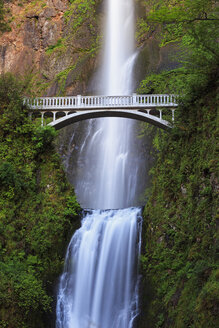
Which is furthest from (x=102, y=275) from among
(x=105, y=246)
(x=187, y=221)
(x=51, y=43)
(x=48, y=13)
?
(x=48, y=13)

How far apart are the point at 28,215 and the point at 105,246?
11.9 ft

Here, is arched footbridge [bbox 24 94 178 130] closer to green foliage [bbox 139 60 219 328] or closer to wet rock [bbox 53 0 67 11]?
green foliage [bbox 139 60 219 328]

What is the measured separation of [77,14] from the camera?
34.0 m

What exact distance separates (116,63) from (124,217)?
1699cm

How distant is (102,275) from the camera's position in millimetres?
13453

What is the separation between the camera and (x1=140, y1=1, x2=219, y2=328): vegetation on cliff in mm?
9336

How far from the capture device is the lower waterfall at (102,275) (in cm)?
1234

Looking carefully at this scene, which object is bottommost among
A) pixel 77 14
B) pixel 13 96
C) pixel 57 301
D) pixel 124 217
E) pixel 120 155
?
pixel 57 301

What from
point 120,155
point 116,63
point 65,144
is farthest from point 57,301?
point 116,63

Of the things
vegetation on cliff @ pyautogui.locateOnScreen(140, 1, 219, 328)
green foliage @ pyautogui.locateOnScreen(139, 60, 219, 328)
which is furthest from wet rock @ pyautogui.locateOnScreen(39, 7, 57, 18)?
A: green foliage @ pyautogui.locateOnScreen(139, 60, 219, 328)

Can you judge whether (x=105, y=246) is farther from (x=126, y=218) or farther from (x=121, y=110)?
(x=121, y=110)

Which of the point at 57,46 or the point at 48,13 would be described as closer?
the point at 57,46

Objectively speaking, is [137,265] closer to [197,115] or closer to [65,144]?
[197,115]

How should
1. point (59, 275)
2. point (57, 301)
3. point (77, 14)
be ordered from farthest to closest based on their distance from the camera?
point (77, 14)
point (59, 275)
point (57, 301)
